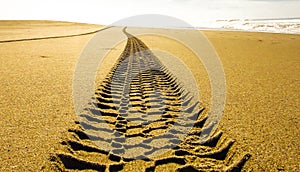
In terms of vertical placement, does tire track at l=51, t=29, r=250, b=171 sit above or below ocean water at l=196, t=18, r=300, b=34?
below

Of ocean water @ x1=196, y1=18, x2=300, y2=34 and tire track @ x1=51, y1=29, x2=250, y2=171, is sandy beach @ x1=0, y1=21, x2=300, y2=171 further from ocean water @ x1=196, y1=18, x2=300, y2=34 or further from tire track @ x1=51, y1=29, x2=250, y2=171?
ocean water @ x1=196, y1=18, x2=300, y2=34

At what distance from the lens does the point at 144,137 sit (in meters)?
1.81

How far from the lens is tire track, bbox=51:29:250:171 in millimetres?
1441

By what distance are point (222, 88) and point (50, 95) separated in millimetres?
1718

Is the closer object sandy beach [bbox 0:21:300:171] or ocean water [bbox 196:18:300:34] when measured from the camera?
sandy beach [bbox 0:21:300:171]

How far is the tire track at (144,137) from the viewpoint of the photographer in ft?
4.73

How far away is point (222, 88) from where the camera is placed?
2.83 m

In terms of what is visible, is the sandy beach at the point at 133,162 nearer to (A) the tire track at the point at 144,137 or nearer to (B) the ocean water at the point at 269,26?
(A) the tire track at the point at 144,137

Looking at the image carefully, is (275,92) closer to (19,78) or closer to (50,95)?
(50,95)

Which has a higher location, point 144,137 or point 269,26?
point 269,26

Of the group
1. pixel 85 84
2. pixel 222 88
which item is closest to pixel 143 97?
pixel 85 84

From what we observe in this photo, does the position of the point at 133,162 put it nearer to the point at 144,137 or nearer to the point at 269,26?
Result: the point at 144,137

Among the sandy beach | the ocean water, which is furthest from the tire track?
the ocean water

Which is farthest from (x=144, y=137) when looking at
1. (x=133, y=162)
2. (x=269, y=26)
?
(x=269, y=26)
